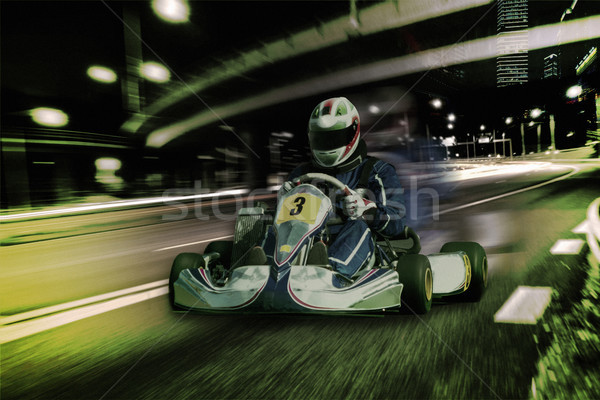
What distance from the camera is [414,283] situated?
2.76m

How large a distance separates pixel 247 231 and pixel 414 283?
144cm

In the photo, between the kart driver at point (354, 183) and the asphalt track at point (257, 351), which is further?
the kart driver at point (354, 183)

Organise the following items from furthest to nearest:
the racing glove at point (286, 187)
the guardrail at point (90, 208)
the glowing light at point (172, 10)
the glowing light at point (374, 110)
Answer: the glowing light at point (172, 10)
the glowing light at point (374, 110)
the guardrail at point (90, 208)
the racing glove at point (286, 187)

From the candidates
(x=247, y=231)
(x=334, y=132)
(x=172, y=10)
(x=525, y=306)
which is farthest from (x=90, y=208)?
(x=525, y=306)

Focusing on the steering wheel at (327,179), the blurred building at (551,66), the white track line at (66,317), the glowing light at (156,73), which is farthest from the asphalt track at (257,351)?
the blurred building at (551,66)

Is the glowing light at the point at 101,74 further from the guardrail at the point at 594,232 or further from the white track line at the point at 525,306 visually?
the white track line at the point at 525,306

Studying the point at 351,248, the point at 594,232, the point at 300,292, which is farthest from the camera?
the point at 594,232

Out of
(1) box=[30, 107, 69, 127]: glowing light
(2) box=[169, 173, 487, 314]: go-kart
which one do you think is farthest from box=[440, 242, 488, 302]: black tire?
(1) box=[30, 107, 69, 127]: glowing light

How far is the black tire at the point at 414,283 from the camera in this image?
9.06 feet

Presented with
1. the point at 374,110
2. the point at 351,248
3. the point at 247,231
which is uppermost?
the point at 374,110

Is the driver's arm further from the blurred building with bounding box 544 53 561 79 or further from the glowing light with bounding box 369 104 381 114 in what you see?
the blurred building with bounding box 544 53 561 79

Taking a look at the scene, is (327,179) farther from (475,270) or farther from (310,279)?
(475,270)

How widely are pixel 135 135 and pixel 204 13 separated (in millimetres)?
6458

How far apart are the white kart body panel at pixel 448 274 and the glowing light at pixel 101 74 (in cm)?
1925
